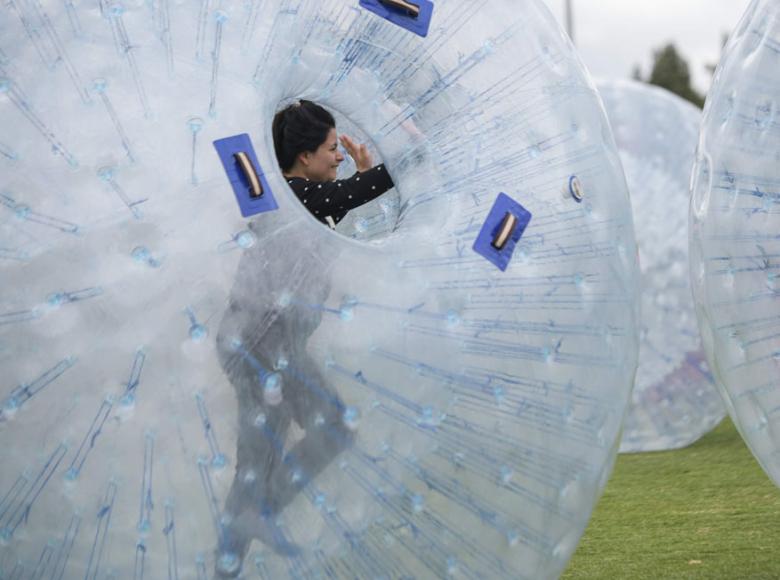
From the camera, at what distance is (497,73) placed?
75.1 inches

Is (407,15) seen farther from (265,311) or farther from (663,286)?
(663,286)

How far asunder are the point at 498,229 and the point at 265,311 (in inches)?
15.6

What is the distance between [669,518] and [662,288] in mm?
1214

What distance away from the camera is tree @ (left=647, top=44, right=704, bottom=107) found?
25312 millimetres

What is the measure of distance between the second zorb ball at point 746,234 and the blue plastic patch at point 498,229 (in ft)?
2.18

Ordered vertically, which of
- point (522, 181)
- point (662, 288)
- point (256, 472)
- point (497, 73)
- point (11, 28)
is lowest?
point (662, 288)

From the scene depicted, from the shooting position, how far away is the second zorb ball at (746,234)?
233 centimetres

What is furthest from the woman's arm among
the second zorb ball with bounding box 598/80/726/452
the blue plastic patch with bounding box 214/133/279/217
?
the second zorb ball with bounding box 598/80/726/452

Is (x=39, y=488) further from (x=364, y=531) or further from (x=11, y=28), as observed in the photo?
(x=11, y=28)

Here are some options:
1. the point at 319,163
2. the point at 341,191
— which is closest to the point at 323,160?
the point at 319,163

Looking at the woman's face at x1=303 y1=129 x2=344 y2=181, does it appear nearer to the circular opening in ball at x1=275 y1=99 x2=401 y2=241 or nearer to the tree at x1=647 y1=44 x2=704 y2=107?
the circular opening in ball at x1=275 y1=99 x2=401 y2=241

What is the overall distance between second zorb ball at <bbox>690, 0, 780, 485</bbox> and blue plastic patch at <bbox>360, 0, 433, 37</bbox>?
80 cm

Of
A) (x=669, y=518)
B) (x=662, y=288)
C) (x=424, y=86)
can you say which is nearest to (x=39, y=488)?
(x=424, y=86)

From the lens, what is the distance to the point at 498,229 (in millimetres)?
1825
